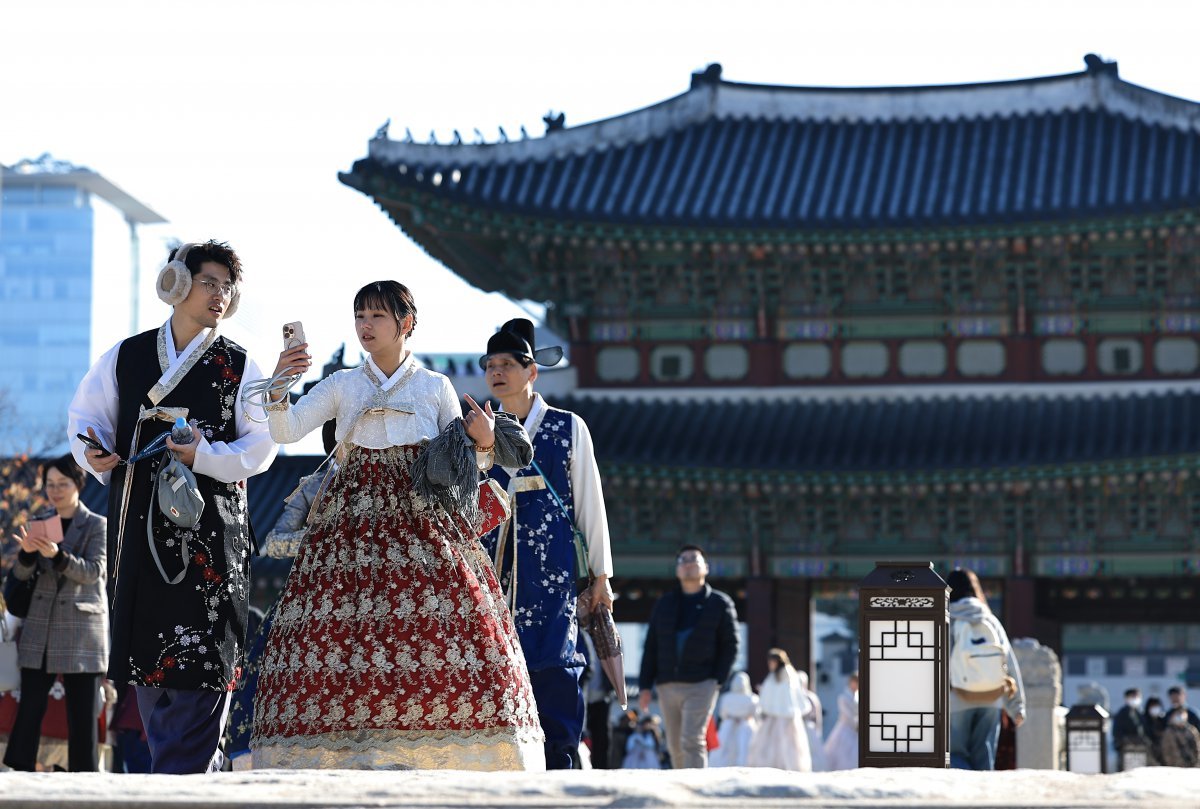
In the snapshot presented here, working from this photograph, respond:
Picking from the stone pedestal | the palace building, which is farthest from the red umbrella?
the palace building

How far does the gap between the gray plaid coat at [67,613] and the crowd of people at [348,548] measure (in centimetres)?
176

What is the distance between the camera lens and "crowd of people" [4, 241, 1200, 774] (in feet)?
18.9

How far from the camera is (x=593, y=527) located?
A: 25.0 ft

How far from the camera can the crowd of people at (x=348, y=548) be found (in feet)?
18.9

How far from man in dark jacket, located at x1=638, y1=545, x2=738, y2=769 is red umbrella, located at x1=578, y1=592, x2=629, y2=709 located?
3671 mm

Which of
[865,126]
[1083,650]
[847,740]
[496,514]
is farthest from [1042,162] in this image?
[1083,650]

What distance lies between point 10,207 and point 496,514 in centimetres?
10039

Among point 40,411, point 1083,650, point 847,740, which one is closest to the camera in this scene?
point 847,740

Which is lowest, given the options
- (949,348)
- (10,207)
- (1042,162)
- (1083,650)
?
(1083,650)

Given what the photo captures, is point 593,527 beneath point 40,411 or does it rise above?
beneath

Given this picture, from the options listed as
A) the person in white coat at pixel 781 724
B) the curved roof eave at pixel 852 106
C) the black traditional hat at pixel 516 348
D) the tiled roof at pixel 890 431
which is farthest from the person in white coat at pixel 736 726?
the black traditional hat at pixel 516 348

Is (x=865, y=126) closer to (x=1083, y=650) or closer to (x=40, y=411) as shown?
(x=1083, y=650)

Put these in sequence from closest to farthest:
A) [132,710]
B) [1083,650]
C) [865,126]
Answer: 1. [132,710]
2. [865,126]
3. [1083,650]

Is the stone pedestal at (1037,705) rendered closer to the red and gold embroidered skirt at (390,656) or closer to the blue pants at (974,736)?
the blue pants at (974,736)
